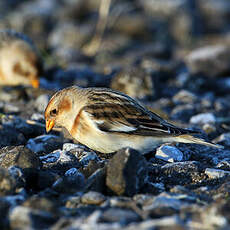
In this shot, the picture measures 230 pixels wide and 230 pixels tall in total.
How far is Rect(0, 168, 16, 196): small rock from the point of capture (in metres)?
2.74

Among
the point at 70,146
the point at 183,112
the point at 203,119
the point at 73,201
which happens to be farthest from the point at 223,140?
the point at 73,201

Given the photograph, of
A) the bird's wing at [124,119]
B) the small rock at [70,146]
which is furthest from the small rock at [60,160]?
the bird's wing at [124,119]

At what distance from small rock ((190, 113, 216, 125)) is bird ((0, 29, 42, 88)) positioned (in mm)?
2540

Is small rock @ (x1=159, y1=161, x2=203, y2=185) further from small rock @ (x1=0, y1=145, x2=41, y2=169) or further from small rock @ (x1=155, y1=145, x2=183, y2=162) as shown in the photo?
small rock @ (x1=0, y1=145, x2=41, y2=169)

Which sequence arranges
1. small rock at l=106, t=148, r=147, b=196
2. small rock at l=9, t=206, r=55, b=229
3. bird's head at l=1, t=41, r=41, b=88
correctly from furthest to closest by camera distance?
bird's head at l=1, t=41, r=41, b=88
small rock at l=106, t=148, r=147, b=196
small rock at l=9, t=206, r=55, b=229

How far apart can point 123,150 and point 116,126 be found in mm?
830

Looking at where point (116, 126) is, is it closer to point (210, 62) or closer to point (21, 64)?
point (21, 64)

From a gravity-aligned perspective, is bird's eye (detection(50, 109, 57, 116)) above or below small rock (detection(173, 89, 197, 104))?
above

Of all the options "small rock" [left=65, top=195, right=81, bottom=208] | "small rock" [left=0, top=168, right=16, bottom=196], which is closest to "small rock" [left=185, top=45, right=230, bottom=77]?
"small rock" [left=65, top=195, right=81, bottom=208]

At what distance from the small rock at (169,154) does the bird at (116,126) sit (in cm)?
24

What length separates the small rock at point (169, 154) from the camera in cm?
400

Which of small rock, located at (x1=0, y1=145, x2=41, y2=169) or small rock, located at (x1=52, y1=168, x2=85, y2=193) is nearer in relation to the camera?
small rock, located at (x1=52, y1=168, x2=85, y2=193)

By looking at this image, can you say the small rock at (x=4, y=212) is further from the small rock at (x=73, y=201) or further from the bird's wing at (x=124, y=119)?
the bird's wing at (x=124, y=119)

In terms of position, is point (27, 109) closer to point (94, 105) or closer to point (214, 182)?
point (94, 105)
